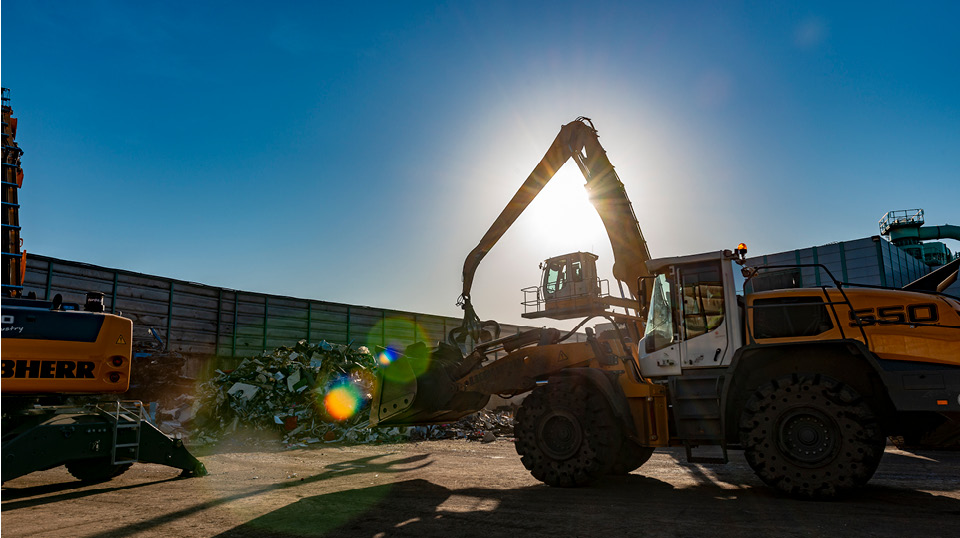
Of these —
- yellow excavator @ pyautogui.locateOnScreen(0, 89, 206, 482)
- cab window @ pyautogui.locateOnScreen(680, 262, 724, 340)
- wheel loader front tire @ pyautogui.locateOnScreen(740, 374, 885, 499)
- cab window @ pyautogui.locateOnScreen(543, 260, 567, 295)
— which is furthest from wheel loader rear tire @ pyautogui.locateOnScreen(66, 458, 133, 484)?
cab window @ pyautogui.locateOnScreen(543, 260, 567, 295)

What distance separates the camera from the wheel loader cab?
265 inches

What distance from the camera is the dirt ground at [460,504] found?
5031 millimetres

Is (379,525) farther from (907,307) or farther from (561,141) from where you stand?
(561,141)

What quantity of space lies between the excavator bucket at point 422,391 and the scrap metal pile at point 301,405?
5.30 meters

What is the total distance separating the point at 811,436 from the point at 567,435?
275 centimetres

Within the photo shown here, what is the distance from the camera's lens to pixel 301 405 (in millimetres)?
15359

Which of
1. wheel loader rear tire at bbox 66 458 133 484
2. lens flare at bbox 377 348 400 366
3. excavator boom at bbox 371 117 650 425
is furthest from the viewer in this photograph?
lens flare at bbox 377 348 400 366

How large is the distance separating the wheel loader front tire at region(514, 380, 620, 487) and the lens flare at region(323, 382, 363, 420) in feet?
29.1

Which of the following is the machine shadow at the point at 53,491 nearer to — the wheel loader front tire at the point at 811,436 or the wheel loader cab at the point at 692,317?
the wheel loader cab at the point at 692,317

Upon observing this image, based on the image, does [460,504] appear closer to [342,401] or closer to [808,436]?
[808,436]

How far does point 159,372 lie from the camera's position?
49.3ft

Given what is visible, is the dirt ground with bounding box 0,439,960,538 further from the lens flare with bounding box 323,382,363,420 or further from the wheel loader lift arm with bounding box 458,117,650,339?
the lens flare with bounding box 323,382,363,420

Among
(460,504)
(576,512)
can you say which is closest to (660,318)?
(576,512)

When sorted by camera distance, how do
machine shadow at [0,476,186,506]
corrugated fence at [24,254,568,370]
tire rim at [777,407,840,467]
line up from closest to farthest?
1. tire rim at [777,407,840,467]
2. machine shadow at [0,476,186,506]
3. corrugated fence at [24,254,568,370]
